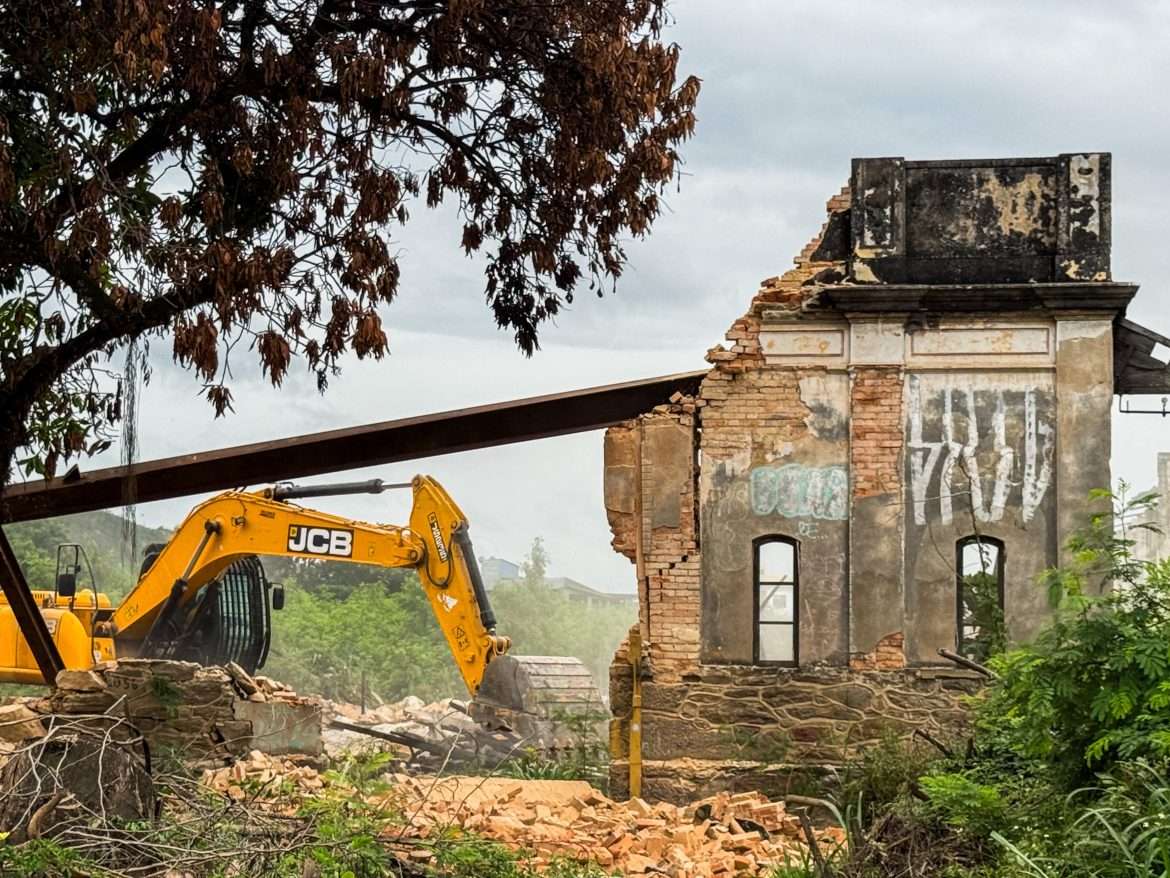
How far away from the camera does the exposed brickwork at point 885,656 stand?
17.7m

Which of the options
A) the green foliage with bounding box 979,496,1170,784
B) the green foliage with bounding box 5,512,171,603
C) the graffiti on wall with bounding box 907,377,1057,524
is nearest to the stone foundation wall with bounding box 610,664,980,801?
the graffiti on wall with bounding box 907,377,1057,524

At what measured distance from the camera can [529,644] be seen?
179 ft

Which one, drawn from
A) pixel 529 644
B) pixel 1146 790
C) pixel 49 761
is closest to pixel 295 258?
Result: pixel 49 761

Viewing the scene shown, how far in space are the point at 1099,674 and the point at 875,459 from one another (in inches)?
328

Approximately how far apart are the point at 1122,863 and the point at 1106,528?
298 centimetres

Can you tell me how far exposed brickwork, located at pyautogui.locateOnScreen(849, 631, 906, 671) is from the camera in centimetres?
1767

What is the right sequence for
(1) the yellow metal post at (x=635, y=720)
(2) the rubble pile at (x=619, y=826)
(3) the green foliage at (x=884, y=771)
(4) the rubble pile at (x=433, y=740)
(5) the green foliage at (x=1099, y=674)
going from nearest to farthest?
(5) the green foliage at (x=1099, y=674)
(2) the rubble pile at (x=619, y=826)
(3) the green foliage at (x=884, y=771)
(1) the yellow metal post at (x=635, y=720)
(4) the rubble pile at (x=433, y=740)

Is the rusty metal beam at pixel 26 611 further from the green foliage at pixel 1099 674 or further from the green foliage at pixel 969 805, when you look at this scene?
the green foliage at pixel 1099 674

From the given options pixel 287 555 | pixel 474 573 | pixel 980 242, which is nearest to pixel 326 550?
pixel 287 555

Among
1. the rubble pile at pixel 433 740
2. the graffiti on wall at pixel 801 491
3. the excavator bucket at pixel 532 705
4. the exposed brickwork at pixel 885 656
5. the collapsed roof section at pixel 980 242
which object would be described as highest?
the collapsed roof section at pixel 980 242

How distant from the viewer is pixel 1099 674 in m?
A: 9.65

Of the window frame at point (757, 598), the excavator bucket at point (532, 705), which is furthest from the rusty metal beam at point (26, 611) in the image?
the window frame at point (757, 598)

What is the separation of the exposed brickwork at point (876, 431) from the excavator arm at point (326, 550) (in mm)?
4599

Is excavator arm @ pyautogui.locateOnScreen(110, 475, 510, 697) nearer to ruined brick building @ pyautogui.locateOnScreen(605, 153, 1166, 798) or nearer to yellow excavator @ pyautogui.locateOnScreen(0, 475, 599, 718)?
yellow excavator @ pyautogui.locateOnScreen(0, 475, 599, 718)
